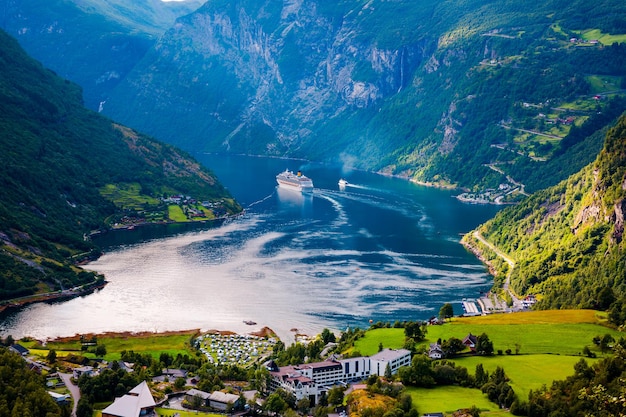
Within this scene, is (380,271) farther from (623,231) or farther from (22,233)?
(22,233)

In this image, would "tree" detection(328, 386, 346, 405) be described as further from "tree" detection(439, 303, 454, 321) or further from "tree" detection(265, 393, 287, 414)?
"tree" detection(439, 303, 454, 321)

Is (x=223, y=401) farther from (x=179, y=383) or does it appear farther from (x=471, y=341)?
(x=471, y=341)

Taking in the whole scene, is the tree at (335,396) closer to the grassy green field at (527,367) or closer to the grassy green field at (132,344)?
the grassy green field at (527,367)

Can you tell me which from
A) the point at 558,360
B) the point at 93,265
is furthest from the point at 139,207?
the point at 558,360

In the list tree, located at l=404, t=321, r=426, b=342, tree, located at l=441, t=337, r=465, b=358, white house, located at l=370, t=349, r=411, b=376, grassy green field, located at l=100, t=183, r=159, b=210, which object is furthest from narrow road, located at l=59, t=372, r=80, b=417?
grassy green field, located at l=100, t=183, r=159, b=210

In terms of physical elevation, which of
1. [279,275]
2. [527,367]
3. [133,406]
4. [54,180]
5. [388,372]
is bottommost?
[133,406]

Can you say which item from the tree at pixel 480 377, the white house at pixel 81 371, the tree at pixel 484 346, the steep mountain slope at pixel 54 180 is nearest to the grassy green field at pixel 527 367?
the tree at pixel 484 346

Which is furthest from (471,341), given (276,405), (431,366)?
(276,405)
